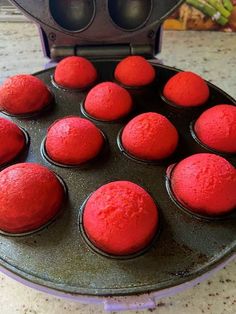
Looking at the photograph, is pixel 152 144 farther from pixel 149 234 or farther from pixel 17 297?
pixel 17 297

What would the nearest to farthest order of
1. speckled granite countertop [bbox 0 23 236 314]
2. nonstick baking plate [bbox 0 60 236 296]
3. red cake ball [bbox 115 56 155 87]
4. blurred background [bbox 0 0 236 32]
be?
nonstick baking plate [bbox 0 60 236 296] → speckled granite countertop [bbox 0 23 236 314] → red cake ball [bbox 115 56 155 87] → blurred background [bbox 0 0 236 32]

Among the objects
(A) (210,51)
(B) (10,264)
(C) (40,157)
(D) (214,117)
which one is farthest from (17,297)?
(A) (210,51)

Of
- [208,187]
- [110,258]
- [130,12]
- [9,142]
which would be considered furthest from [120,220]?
[130,12]

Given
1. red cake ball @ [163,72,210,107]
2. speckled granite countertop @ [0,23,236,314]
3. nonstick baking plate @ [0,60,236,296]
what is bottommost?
speckled granite countertop @ [0,23,236,314]

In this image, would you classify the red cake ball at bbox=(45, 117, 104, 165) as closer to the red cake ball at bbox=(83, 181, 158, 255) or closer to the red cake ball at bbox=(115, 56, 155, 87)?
the red cake ball at bbox=(83, 181, 158, 255)

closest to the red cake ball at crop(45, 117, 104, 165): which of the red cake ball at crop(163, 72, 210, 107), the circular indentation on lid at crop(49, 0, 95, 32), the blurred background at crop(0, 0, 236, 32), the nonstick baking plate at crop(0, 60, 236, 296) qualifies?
the nonstick baking plate at crop(0, 60, 236, 296)

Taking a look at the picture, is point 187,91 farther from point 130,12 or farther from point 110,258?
point 110,258
